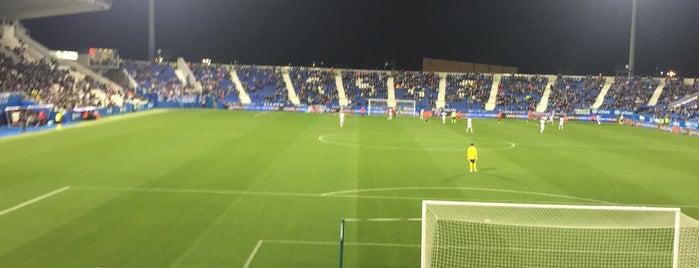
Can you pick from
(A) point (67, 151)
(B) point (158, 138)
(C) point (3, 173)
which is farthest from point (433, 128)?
(C) point (3, 173)

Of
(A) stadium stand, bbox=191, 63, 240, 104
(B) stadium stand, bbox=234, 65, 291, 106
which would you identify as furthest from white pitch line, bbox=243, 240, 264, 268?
(A) stadium stand, bbox=191, 63, 240, 104

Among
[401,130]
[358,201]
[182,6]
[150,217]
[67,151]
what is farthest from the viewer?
[182,6]

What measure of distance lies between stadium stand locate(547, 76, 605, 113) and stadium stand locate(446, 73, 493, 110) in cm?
778

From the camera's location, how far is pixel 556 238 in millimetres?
13500

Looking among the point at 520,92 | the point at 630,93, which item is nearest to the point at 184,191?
the point at 520,92

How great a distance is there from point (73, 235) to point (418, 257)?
7.87m

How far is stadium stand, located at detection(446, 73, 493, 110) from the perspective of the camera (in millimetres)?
66938

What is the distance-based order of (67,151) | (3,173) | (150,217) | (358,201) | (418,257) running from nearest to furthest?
(418,257) < (150,217) < (358,201) < (3,173) < (67,151)

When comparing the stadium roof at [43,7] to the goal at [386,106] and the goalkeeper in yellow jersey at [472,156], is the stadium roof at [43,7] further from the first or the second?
the goalkeeper in yellow jersey at [472,156]

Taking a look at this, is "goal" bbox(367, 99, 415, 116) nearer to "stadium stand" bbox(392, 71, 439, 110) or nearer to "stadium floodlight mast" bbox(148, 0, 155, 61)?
"stadium stand" bbox(392, 71, 439, 110)

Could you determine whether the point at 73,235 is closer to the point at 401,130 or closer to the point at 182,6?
the point at 401,130

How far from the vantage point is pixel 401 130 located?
40906mm

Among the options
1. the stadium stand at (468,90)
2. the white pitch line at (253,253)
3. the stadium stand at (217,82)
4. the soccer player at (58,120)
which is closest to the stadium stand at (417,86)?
the stadium stand at (468,90)

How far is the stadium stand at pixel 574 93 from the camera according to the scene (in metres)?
65.6
